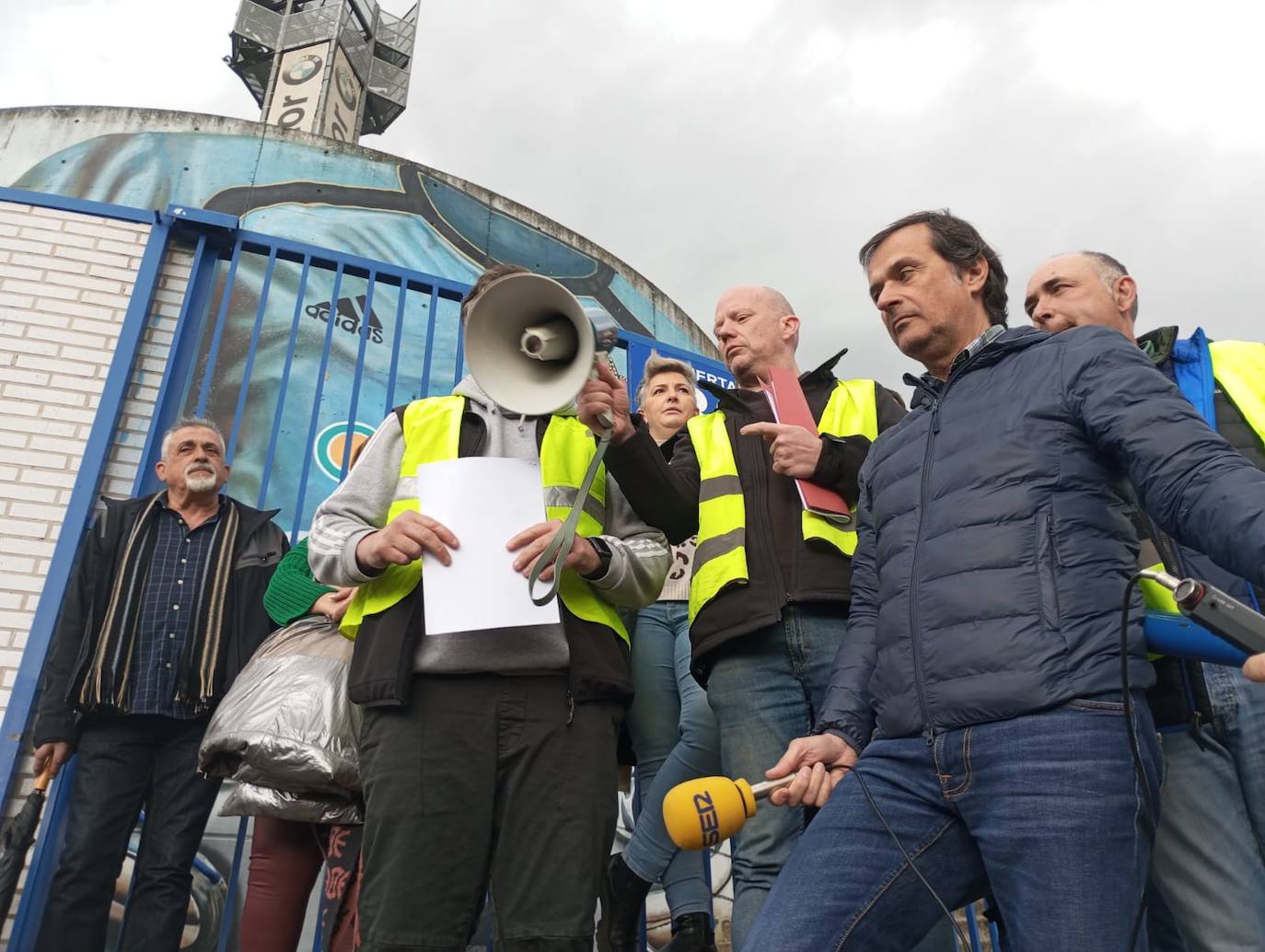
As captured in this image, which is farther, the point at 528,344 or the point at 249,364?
the point at 249,364

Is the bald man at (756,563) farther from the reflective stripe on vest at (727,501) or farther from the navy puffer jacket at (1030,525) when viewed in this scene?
the navy puffer jacket at (1030,525)

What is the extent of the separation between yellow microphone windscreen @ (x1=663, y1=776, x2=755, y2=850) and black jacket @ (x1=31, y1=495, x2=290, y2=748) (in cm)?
224

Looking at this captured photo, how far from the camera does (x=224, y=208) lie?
9773mm

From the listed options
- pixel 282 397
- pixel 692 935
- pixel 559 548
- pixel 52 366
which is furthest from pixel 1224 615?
pixel 52 366

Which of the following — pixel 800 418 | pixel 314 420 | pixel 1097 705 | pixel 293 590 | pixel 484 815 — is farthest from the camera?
pixel 314 420

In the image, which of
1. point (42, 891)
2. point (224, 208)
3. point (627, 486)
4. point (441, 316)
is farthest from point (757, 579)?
point (224, 208)

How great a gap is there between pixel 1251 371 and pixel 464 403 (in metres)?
1.83

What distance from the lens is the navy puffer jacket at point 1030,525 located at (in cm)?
139

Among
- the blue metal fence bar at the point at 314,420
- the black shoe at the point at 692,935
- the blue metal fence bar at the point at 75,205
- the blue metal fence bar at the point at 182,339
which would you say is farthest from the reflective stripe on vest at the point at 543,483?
the blue metal fence bar at the point at 75,205

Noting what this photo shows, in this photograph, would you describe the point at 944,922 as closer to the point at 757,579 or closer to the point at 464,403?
the point at 757,579

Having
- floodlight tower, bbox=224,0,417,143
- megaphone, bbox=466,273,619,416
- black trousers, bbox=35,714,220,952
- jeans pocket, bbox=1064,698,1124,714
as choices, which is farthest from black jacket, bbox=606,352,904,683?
floodlight tower, bbox=224,0,417,143

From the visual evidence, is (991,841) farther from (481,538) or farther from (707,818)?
(481,538)

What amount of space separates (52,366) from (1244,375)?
506 cm

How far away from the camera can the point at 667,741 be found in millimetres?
3041
